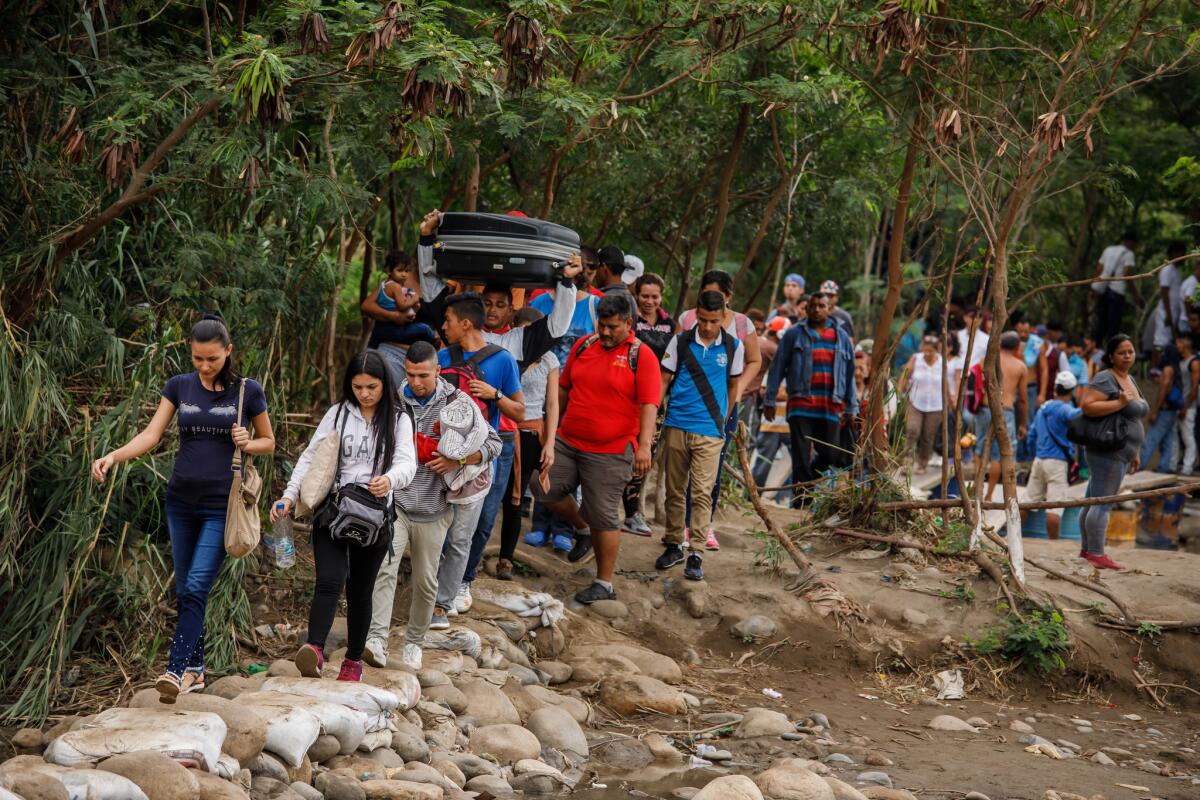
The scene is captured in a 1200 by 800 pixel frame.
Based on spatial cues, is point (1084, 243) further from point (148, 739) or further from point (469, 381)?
point (148, 739)

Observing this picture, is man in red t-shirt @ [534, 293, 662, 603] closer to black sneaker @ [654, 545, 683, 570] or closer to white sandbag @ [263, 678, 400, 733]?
black sneaker @ [654, 545, 683, 570]

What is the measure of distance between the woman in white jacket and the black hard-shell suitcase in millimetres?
1569

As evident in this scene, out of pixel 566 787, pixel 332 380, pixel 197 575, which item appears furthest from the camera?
pixel 332 380

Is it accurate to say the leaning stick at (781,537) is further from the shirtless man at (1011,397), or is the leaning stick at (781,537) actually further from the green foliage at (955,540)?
the shirtless man at (1011,397)

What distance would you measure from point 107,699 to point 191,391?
1684 millimetres

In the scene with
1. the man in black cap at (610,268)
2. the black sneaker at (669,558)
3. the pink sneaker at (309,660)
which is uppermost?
the man in black cap at (610,268)

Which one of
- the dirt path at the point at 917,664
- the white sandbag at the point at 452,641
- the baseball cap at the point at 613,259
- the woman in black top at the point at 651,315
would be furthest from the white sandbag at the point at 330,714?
the baseball cap at the point at 613,259

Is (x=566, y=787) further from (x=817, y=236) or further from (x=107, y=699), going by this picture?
(x=817, y=236)

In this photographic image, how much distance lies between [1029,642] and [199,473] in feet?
17.9

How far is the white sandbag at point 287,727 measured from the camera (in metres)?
5.29

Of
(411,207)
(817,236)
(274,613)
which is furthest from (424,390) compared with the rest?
(817,236)

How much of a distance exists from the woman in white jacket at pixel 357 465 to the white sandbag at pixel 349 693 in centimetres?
9

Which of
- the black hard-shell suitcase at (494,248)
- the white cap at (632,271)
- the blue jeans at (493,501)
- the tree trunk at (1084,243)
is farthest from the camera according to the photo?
the tree trunk at (1084,243)

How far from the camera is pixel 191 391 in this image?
571 centimetres
